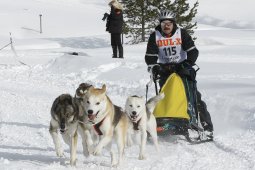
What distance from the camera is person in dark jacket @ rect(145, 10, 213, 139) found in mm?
6156

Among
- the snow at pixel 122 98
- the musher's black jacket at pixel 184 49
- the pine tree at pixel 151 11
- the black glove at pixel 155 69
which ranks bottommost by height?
the snow at pixel 122 98

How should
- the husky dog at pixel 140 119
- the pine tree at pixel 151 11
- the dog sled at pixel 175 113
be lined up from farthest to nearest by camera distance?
the pine tree at pixel 151 11 < the dog sled at pixel 175 113 < the husky dog at pixel 140 119

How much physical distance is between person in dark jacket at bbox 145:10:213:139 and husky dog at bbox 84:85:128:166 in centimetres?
139

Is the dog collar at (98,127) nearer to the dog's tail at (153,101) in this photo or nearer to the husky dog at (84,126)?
the husky dog at (84,126)

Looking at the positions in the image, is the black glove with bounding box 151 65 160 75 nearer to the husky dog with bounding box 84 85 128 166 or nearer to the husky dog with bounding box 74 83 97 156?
the husky dog with bounding box 84 85 128 166

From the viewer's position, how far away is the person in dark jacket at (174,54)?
6156mm

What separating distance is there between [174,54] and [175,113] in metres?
0.80

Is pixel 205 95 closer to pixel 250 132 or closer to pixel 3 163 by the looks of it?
pixel 250 132

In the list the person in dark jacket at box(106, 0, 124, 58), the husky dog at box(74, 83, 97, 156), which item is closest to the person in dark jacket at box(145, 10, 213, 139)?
the husky dog at box(74, 83, 97, 156)

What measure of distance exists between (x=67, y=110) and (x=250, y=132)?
2.99m

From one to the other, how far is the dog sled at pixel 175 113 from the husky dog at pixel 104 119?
3.55 ft

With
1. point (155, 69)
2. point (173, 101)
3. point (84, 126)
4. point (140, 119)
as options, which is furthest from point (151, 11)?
point (84, 126)

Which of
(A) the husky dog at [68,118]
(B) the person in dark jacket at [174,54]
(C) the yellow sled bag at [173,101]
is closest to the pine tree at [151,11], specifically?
(B) the person in dark jacket at [174,54]

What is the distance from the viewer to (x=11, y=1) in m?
41.5
